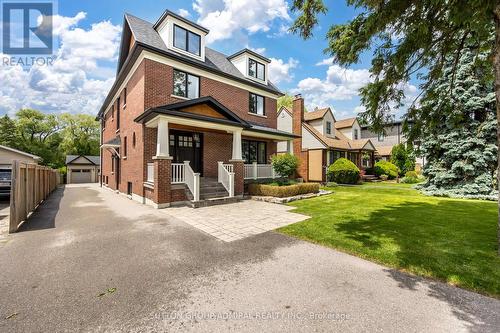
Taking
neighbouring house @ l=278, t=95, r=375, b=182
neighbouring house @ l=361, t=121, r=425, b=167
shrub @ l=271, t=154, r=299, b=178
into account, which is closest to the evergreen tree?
shrub @ l=271, t=154, r=299, b=178

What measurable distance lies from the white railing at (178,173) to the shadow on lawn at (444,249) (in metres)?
6.90

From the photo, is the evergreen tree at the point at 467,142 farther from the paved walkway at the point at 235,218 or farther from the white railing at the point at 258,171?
the paved walkway at the point at 235,218

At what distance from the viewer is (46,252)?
15.9 ft

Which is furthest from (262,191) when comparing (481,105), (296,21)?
(481,105)

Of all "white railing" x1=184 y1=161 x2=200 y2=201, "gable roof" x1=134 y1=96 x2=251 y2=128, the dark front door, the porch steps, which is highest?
"gable roof" x1=134 y1=96 x2=251 y2=128

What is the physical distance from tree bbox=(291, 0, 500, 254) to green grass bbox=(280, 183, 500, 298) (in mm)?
1056

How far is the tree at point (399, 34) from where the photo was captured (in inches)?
177

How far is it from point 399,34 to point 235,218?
701 cm

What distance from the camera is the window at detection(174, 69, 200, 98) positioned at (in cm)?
1203

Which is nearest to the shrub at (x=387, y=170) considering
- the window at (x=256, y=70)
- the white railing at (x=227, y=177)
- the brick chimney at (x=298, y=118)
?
the brick chimney at (x=298, y=118)

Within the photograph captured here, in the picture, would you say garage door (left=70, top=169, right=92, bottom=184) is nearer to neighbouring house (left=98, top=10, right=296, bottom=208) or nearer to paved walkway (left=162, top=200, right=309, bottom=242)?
neighbouring house (left=98, top=10, right=296, bottom=208)

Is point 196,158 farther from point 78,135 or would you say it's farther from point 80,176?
point 78,135

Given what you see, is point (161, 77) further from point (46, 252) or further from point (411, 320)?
point (411, 320)

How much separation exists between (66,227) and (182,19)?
11.5 meters
